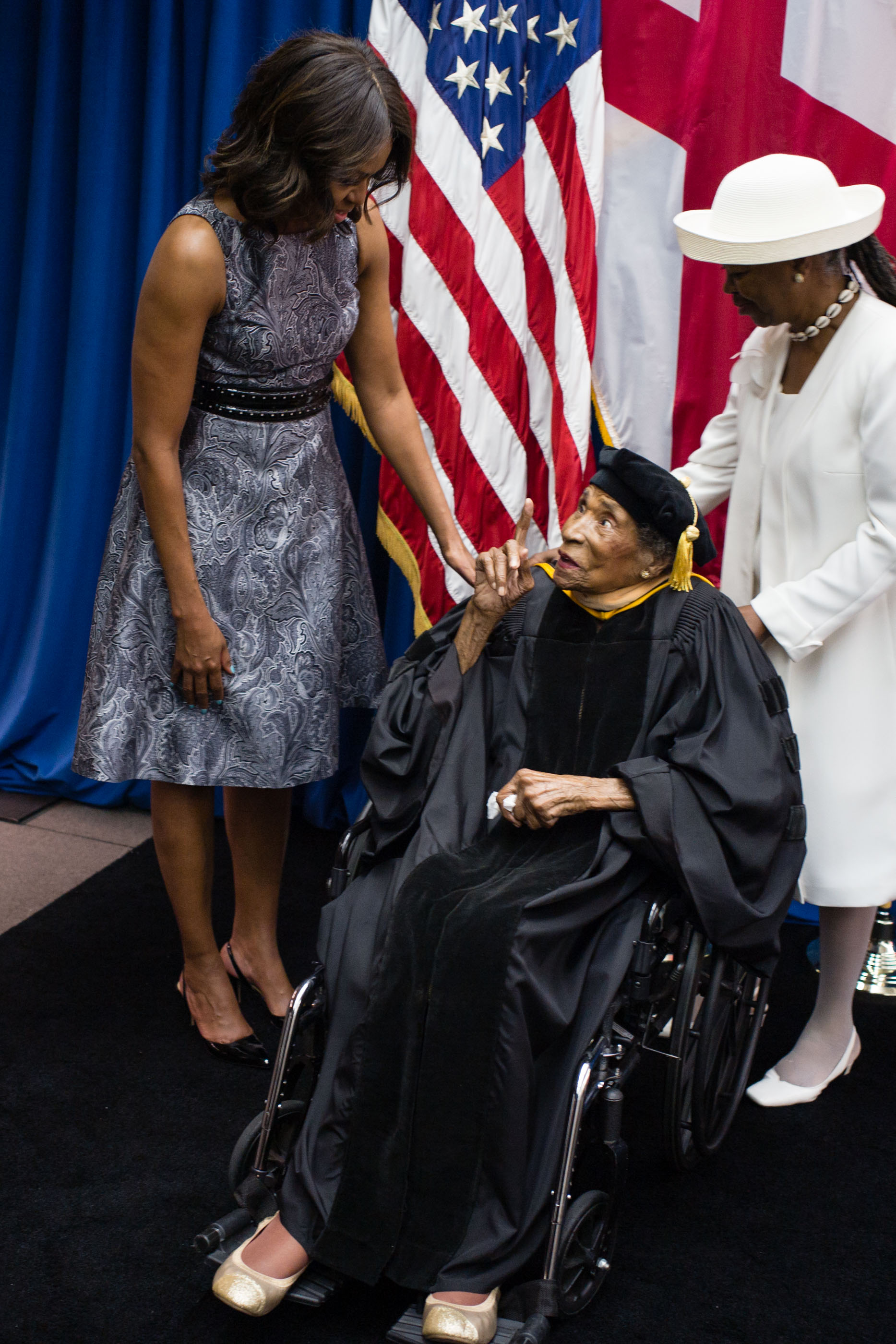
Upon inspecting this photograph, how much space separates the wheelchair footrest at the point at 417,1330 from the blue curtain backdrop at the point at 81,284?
1.85m

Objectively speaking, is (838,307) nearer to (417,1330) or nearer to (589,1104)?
(589,1104)

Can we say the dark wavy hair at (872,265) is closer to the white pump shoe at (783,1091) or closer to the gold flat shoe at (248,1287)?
the white pump shoe at (783,1091)

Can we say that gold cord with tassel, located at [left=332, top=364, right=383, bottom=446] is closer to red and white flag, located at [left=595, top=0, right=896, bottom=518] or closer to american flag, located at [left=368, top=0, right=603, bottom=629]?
american flag, located at [left=368, top=0, right=603, bottom=629]

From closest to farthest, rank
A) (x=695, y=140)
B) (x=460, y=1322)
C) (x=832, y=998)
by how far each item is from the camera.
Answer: (x=460, y=1322) < (x=832, y=998) < (x=695, y=140)

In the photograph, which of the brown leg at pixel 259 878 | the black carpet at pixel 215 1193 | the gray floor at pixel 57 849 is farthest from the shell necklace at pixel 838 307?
the gray floor at pixel 57 849

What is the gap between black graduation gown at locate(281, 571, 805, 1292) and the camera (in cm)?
176

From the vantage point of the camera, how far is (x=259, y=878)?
2.59m

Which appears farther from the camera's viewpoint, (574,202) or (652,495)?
(574,202)

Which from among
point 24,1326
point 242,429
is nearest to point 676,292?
point 242,429

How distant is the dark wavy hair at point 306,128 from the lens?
6.37 ft

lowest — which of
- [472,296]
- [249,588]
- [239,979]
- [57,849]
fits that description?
[57,849]

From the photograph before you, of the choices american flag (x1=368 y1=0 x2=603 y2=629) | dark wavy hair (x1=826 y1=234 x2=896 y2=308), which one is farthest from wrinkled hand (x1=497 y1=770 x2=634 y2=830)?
american flag (x1=368 y1=0 x2=603 y2=629)

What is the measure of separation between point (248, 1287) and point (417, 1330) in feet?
0.79

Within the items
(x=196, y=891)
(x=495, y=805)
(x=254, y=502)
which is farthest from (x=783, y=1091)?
(x=254, y=502)
